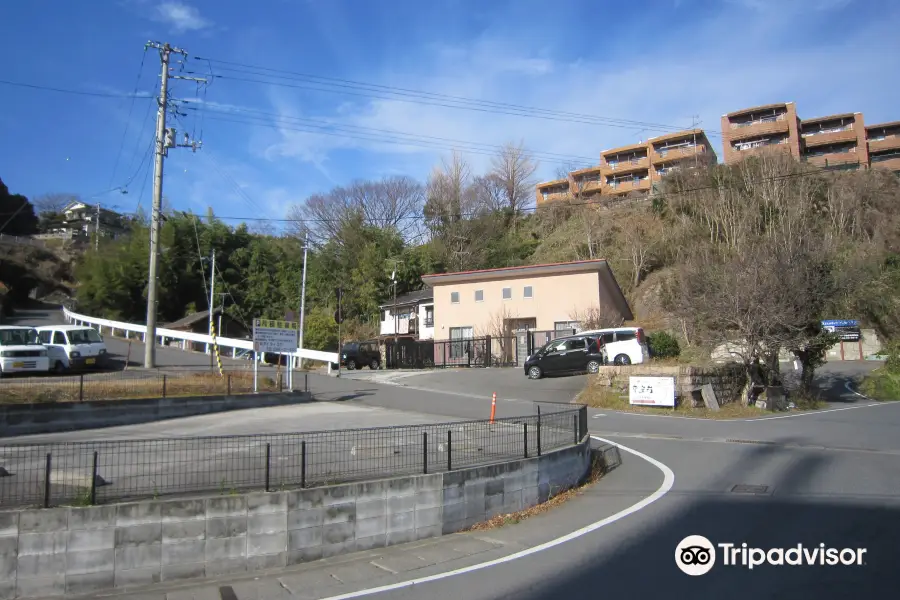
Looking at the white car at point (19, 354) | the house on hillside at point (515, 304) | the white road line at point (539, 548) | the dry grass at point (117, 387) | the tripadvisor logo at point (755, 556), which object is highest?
the house on hillside at point (515, 304)

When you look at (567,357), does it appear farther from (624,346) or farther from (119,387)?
→ (119,387)

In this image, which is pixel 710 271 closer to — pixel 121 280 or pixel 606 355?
pixel 606 355

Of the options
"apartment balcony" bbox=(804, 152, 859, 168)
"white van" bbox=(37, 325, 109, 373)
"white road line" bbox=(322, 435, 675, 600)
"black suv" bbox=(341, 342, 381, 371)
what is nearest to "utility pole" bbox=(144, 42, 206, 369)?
"white van" bbox=(37, 325, 109, 373)

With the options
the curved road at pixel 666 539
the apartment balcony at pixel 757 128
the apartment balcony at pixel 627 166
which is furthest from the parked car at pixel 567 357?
the apartment balcony at pixel 627 166

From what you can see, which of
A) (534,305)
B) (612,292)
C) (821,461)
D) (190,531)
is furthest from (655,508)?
(612,292)

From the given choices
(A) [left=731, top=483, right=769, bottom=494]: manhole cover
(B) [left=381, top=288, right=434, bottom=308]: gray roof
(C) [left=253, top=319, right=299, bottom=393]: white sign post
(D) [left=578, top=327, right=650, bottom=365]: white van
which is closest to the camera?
(A) [left=731, top=483, right=769, bottom=494]: manhole cover

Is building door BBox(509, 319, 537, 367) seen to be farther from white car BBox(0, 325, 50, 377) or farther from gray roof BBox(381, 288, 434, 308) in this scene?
white car BBox(0, 325, 50, 377)

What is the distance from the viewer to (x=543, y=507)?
368 inches

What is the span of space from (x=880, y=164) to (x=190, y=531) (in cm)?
6146

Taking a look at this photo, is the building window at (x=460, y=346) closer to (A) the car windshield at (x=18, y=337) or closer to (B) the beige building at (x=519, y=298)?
(B) the beige building at (x=519, y=298)

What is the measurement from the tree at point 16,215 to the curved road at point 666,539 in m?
64.3

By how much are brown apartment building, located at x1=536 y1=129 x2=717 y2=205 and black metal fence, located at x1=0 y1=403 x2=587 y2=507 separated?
52.5m

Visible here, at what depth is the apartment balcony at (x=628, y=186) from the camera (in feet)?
202

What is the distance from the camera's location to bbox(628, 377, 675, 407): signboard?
786 inches
